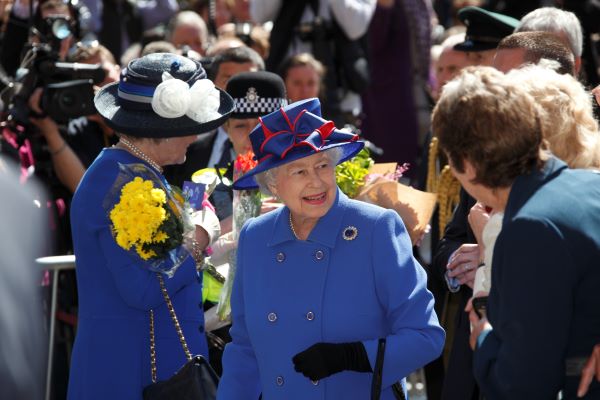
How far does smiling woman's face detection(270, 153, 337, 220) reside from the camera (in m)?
3.94

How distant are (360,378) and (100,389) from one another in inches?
48.4

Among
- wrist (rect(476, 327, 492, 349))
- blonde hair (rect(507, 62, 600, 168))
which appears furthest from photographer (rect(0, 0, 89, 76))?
wrist (rect(476, 327, 492, 349))

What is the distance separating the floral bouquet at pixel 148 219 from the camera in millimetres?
4234

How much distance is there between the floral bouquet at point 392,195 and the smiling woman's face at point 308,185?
0.98 meters

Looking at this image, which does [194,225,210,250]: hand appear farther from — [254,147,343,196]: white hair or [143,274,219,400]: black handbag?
[254,147,343,196]: white hair

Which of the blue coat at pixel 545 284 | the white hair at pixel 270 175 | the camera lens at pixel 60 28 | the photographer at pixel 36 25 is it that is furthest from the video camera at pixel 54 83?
the blue coat at pixel 545 284

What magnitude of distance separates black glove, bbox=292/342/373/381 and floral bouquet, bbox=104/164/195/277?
0.89 m

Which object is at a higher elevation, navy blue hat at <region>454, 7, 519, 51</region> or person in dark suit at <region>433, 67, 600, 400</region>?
person in dark suit at <region>433, 67, 600, 400</region>

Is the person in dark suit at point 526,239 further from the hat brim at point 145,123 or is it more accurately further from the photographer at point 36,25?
the photographer at point 36,25

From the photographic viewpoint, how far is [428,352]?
3.73m

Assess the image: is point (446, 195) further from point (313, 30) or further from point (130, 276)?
point (313, 30)

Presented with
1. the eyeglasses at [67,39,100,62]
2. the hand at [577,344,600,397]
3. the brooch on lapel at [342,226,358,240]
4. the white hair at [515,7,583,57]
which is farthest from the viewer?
the eyeglasses at [67,39,100,62]

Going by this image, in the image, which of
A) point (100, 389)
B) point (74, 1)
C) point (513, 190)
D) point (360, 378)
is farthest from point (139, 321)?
point (74, 1)

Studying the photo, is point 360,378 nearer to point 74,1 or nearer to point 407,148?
point 74,1
